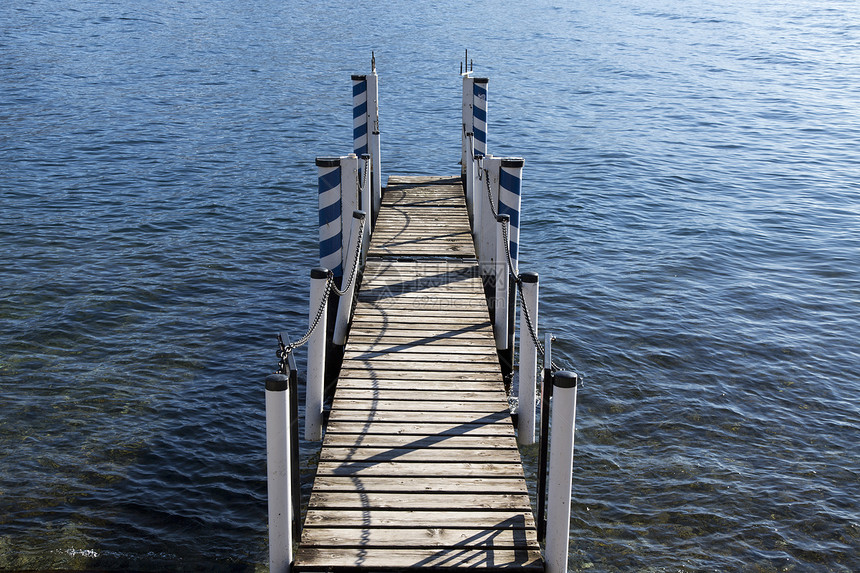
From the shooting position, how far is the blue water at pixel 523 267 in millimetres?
8297

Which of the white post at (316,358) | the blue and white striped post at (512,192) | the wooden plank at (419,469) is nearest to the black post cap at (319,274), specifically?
the white post at (316,358)

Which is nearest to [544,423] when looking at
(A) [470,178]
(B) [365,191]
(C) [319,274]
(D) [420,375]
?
(D) [420,375]

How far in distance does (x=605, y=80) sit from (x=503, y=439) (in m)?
31.3

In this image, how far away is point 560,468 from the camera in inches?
208

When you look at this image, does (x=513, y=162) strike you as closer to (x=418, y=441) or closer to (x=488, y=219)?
(x=488, y=219)

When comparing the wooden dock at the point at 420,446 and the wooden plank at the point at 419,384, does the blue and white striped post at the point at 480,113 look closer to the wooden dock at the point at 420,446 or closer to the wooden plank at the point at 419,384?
the wooden dock at the point at 420,446

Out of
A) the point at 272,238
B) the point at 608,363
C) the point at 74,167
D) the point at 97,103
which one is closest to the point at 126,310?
the point at 272,238

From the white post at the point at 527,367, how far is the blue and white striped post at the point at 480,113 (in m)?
8.32

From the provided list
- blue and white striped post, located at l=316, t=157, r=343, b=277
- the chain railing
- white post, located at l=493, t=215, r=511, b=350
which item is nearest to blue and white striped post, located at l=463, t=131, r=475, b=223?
blue and white striped post, located at l=316, t=157, r=343, b=277

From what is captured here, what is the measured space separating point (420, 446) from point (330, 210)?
4.26 m

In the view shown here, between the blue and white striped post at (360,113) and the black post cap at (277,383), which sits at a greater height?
the blue and white striped post at (360,113)

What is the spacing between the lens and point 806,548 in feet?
26.1

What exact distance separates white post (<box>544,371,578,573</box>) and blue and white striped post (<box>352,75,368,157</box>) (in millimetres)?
A: 9669

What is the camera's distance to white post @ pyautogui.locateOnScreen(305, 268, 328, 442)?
728 cm
